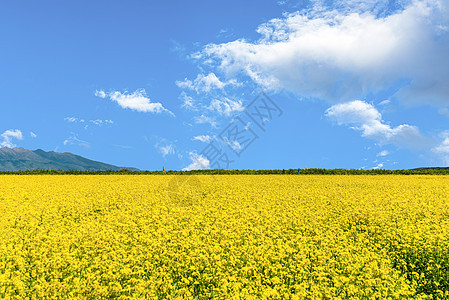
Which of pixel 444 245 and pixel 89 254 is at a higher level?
pixel 444 245

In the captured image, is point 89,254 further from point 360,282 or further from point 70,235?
point 360,282

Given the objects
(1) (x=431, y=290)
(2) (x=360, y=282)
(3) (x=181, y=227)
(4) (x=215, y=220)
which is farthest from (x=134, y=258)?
(1) (x=431, y=290)

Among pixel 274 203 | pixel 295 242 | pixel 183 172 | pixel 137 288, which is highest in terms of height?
pixel 183 172

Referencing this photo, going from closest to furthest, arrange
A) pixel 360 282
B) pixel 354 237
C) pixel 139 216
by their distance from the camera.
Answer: pixel 360 282, pixel 354 237, pixel 139 216

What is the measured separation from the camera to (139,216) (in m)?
13.6

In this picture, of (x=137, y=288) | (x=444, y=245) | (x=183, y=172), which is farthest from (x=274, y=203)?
(x=183, y=172)

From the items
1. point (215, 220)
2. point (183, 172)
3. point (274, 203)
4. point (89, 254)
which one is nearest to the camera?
point (89, 254)

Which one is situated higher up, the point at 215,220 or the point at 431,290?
the point at 215,220

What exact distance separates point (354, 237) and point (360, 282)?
463cm

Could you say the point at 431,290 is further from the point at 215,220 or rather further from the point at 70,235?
the point at 70,235

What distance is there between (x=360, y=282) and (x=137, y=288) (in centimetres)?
452

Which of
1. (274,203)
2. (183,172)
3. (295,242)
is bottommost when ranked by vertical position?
(295,242)

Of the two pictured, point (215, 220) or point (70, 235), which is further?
point (215, 220)

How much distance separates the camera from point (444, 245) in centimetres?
933
